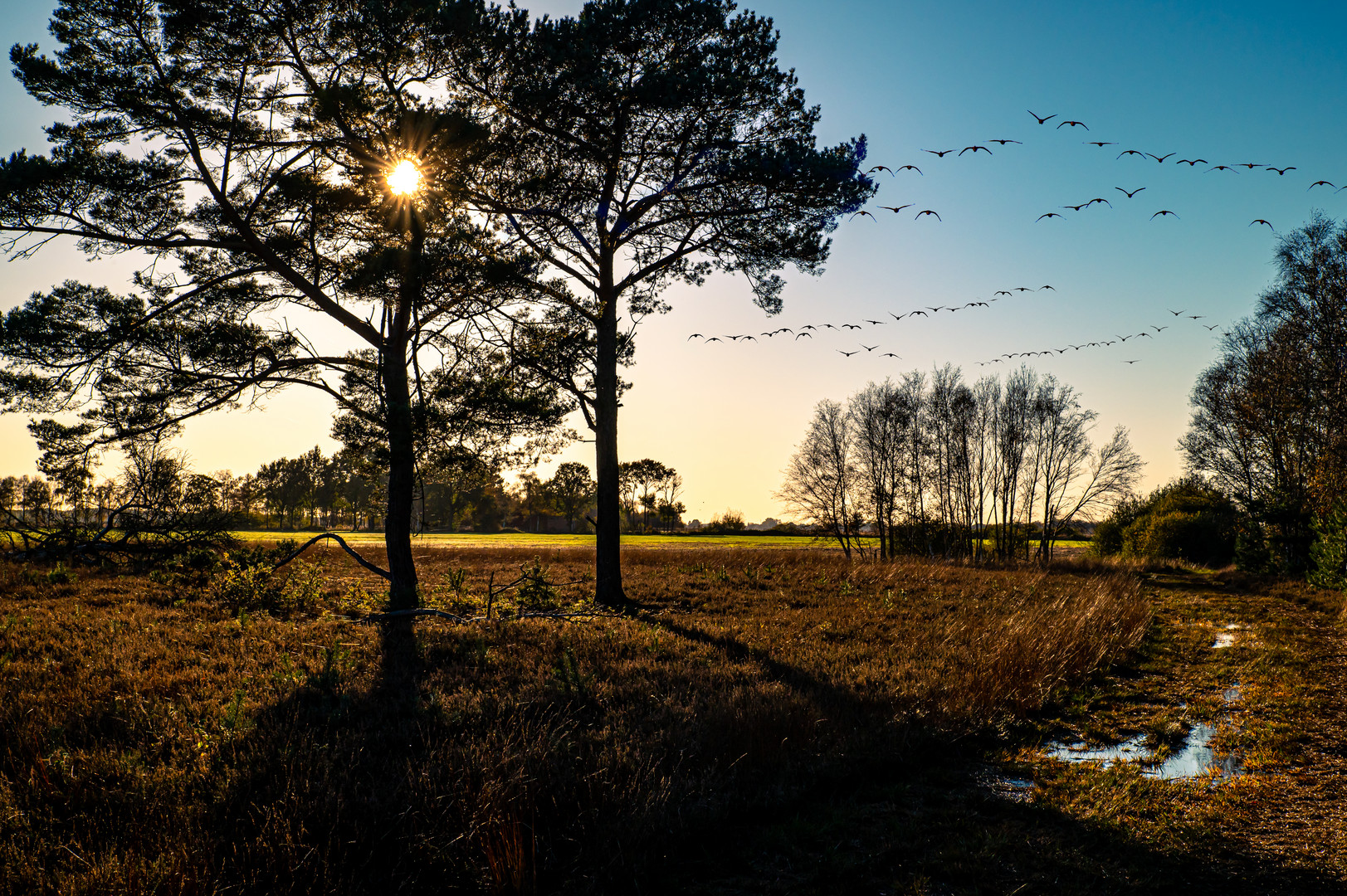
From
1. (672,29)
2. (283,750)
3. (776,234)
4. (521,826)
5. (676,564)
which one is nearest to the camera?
(521,826)

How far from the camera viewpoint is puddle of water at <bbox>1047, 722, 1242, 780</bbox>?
19.4 feet

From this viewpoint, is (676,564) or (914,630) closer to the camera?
(914,630)

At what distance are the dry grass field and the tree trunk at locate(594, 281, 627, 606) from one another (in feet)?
10.3

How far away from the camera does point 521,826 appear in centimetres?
398

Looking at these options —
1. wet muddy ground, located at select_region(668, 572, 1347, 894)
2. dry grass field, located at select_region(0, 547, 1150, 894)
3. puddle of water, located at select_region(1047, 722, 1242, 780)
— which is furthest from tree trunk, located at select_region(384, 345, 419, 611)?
puddle of water, located at select_region(1047, 722, 1242, 780)

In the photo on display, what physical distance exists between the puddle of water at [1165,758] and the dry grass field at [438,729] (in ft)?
2.61

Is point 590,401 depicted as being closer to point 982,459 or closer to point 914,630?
point 914,630

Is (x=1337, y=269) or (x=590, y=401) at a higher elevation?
(x=1337, y=269)

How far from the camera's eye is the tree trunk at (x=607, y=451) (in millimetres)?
15484

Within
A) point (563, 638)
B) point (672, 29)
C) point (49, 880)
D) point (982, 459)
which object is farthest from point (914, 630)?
point (982, 459)

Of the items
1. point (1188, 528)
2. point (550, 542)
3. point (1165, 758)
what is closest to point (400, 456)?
point (1165, 758)

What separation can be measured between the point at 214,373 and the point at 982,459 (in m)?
45.4

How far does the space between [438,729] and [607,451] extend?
10.4m

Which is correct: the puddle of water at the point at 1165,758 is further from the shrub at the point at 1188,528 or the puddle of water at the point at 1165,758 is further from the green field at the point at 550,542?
the green field at the point at 550,542
